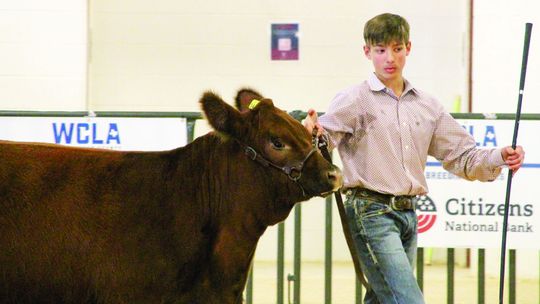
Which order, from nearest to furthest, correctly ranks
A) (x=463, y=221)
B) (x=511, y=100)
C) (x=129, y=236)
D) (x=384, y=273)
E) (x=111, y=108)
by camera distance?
(x=129, y=236) < (x=384, y=273) < (x=463, y=221) < (x=511, y=100) < (x=111, y=108)

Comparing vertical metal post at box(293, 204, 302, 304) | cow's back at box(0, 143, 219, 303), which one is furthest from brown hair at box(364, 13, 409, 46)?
vertical metal post at box(293, 204, 302, 304)

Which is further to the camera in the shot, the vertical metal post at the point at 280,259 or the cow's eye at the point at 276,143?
the vertical metal post at the point at 280,259

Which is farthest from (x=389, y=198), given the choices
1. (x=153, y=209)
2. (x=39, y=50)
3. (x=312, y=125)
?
(x=39, y=50)

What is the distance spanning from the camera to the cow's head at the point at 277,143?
10.9 ft

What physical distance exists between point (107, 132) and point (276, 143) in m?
2.45

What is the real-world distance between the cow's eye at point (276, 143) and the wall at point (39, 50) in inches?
205

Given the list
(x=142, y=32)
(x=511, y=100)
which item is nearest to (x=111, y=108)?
(x=142, y=32)

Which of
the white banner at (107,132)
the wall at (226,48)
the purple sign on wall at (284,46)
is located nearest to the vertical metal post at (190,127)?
the white banner at (107,132)

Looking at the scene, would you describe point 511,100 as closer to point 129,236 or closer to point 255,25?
point 255,25

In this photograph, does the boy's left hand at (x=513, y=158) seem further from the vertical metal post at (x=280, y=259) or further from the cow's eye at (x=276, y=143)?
the vertical metal post at (x=280, y=259)

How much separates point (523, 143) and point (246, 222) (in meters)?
2.75

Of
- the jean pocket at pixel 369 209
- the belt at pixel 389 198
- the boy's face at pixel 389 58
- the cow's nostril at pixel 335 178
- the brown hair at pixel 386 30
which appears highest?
the brown hair at pixel 386 30

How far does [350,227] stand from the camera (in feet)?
12.2

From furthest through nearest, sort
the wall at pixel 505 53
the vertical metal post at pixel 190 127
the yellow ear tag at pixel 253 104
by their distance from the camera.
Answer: the wall at pixel 505 53 → the vertical metal post at pixel 190 127 → the yellow ear tag at pixel 253 104
